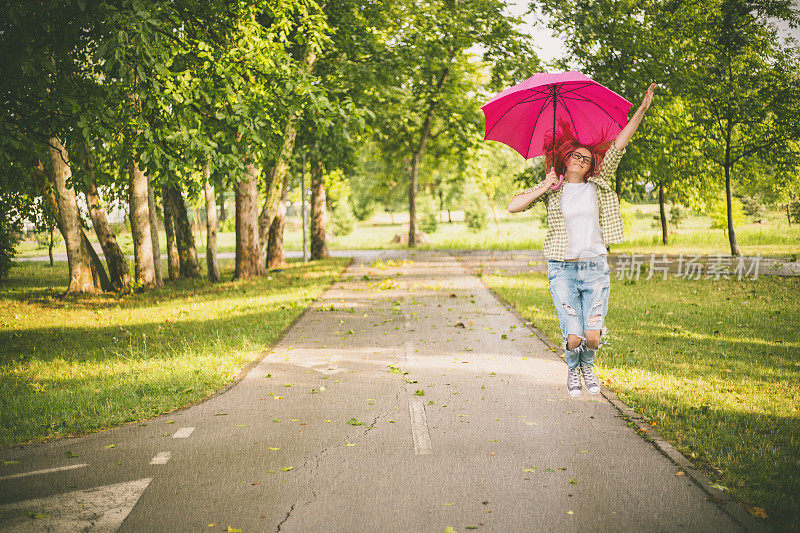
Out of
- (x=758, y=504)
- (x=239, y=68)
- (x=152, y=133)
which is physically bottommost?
(x=758, y=504)

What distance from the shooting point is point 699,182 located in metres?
29.7

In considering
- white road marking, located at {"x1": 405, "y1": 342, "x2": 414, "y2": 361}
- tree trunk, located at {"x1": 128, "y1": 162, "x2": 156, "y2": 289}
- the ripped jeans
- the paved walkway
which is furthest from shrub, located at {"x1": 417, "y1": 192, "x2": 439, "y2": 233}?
the ripped jeans

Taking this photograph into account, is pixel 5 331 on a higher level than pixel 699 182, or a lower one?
lower

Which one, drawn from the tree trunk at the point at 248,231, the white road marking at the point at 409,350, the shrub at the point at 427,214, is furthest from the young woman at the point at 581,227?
the shrub at the point at 427,214

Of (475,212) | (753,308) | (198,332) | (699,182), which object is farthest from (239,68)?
(475,212)

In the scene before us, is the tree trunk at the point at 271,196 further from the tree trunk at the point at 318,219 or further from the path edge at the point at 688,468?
the path edge at the point at 688,468

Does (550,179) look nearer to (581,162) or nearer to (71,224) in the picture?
(581,162)

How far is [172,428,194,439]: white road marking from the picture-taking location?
5.47 meters

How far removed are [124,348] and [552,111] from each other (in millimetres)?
7653

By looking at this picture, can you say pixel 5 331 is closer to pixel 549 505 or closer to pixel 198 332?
pixel 198 332

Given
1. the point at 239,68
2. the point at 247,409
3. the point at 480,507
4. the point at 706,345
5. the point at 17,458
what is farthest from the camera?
the point at 239,68

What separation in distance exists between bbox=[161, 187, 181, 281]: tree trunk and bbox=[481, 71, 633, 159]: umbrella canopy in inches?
646

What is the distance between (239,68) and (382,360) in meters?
Result: 5.77

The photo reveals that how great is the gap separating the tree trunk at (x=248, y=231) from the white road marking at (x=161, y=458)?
13989mm
